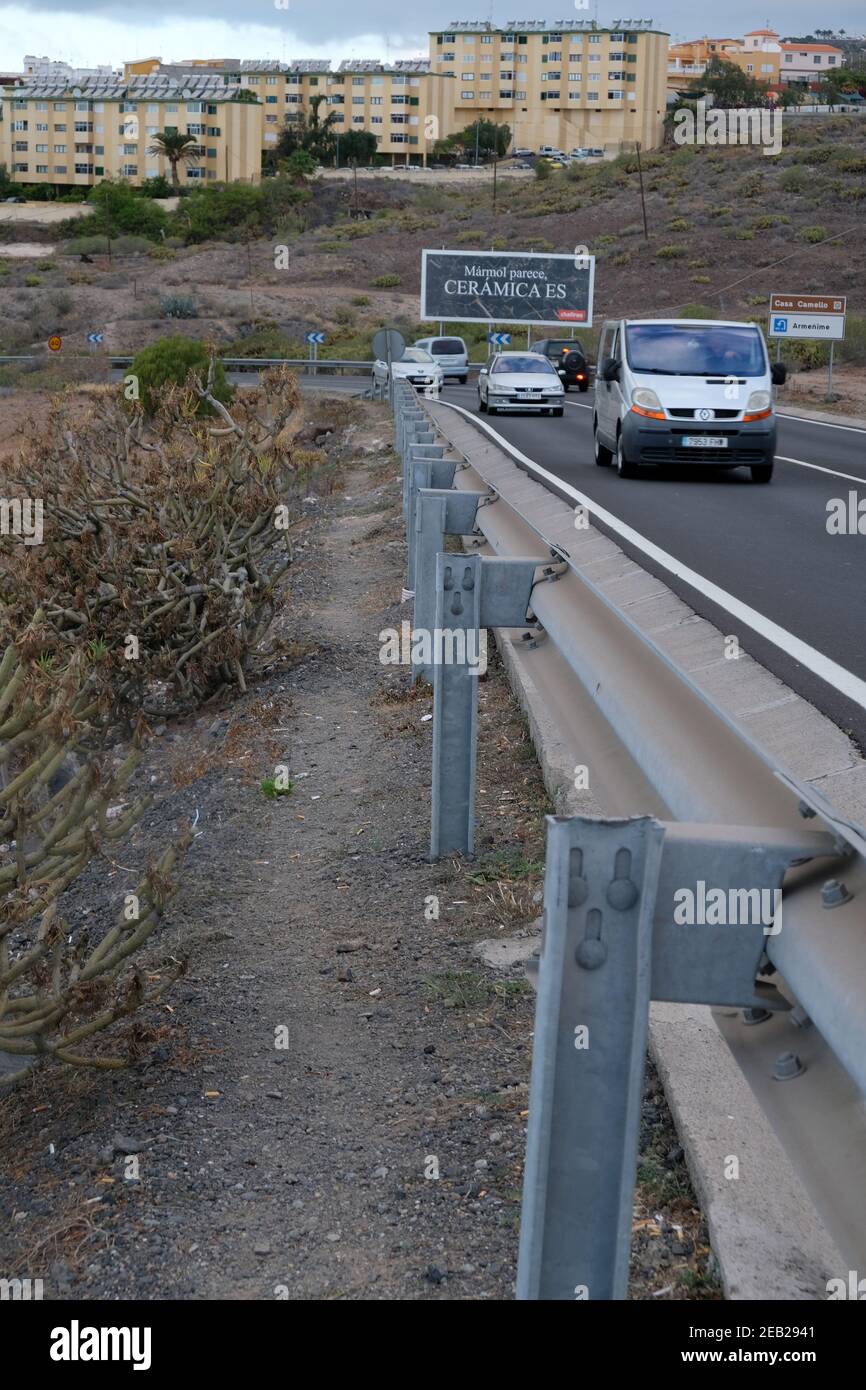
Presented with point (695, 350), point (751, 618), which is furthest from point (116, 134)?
point (751, 618)

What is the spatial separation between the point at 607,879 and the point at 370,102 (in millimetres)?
181068

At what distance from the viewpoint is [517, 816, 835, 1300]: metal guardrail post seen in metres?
2.21

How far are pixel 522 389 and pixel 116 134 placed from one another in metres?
129

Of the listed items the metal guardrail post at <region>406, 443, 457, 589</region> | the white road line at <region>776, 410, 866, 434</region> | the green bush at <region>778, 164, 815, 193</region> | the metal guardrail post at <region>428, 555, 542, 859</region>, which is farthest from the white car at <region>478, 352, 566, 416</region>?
the green bush at <region>778, 164, 815, 193</region>

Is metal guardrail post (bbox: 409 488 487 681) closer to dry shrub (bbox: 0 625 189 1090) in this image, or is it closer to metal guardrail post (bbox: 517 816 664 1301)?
dry shrub (bbox: 0 625 189 1090)

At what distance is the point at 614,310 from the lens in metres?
73.2

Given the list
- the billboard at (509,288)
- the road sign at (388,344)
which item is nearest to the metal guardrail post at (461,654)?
the road sign at (388,344)

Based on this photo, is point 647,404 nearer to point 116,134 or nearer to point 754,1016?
point 754,1016

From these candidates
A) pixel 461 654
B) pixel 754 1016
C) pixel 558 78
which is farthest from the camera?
pixel 558 78

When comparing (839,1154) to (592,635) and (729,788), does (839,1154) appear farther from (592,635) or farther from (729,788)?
(592,635)

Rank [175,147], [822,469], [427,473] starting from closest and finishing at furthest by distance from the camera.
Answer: [427,473]
[822,469]
[175,147]

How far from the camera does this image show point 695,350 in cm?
1883

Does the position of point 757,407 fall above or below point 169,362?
above

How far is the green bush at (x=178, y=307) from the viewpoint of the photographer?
72500mm
